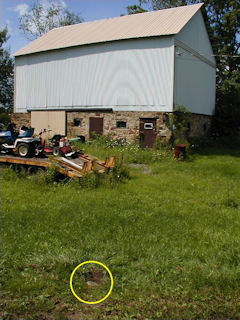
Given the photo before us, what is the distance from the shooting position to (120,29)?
59.4 ft

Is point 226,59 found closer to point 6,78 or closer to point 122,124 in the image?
point 122,124

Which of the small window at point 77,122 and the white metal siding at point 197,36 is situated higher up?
the white metal siding at point 197,36

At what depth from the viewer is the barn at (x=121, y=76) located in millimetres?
16109

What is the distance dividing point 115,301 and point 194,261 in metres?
1.31

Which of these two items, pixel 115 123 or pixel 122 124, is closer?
pixel 122 124

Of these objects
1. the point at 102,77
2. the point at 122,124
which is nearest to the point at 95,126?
the point at 122,124

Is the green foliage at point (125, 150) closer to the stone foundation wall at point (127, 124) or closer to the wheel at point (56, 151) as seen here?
the stone foundation wall at point (127, 124)

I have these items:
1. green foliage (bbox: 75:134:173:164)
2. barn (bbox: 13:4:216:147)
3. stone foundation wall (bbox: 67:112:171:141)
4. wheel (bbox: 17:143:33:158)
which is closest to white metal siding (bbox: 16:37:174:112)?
barn (bbox: 13:4:216:147)

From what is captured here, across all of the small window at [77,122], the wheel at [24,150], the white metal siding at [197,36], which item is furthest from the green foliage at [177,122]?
the wheel at [24,150]

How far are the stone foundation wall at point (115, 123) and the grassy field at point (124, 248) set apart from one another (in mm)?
8253

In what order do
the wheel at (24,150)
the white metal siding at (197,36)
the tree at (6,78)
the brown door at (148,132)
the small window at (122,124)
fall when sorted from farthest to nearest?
the tree at (6,78), the small window at (122,124), the white metal siding at (197,36), the brown door at (148,132), the wheel at (24,150)

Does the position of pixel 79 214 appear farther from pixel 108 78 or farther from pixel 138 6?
pixel 138 6

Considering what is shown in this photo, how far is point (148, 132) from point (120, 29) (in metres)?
6.37

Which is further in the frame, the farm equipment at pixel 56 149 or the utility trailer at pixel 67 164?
the farm equipment at pixel 56 149
